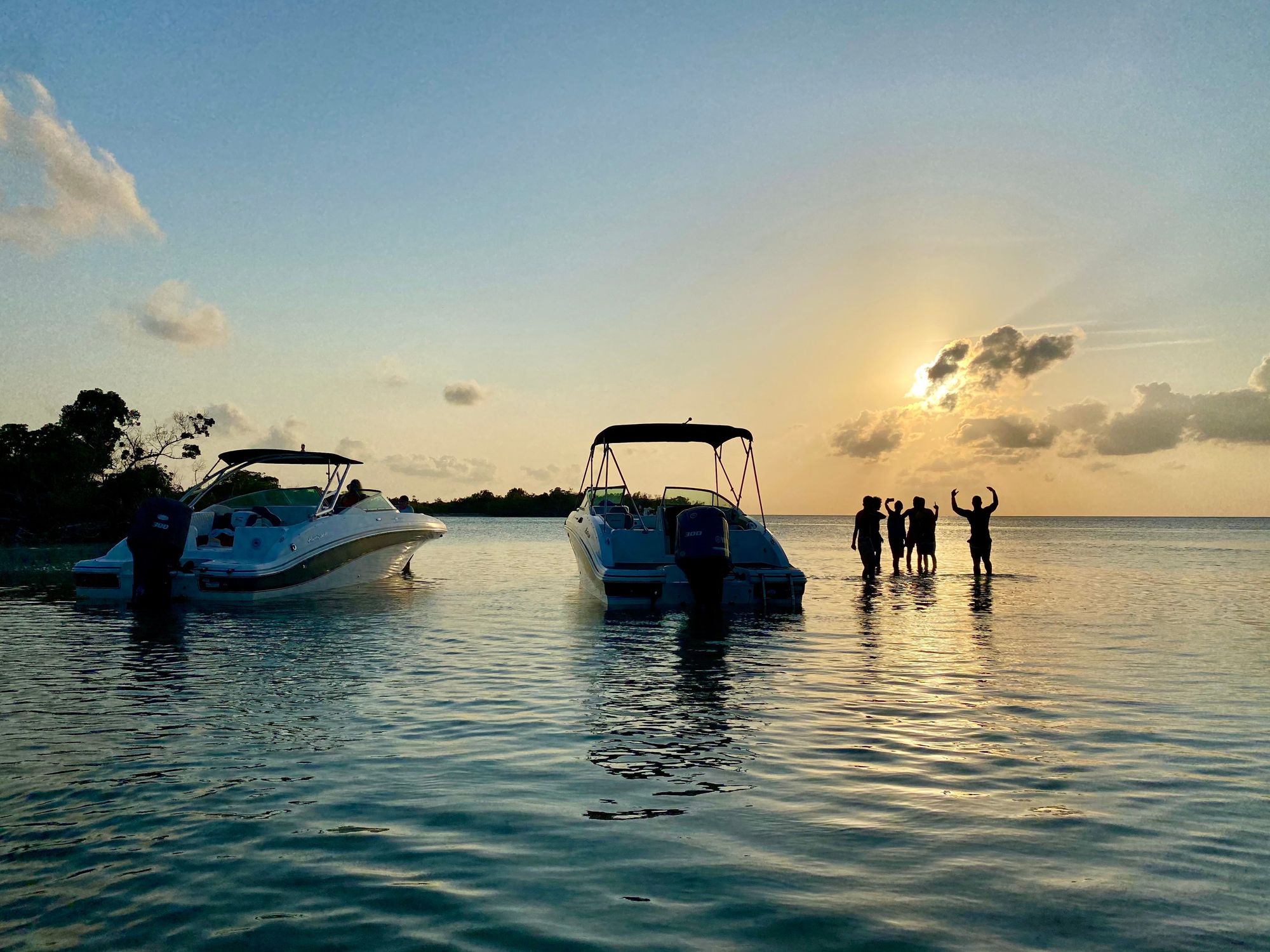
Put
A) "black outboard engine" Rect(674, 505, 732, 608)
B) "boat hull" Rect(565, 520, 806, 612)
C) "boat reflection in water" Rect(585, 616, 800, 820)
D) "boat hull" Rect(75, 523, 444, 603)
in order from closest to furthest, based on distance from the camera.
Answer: "boat reflection in water" Rect(585, 616, 800, 820), "black outboard engine" Rect(674, 505, 732, 608), "boat hull" Rect(565, 520, 806, 612), "boat hull" Rect(75, 523, 444, 603)

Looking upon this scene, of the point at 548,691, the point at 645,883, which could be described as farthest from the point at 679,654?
the point at 645,883

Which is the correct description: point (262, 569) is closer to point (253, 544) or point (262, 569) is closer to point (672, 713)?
point (253, 544)

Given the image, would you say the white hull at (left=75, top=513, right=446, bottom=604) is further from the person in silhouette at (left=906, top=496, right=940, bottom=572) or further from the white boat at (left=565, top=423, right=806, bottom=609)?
the person in silhouette at (left=906, top=496, right=940, bottom=572)

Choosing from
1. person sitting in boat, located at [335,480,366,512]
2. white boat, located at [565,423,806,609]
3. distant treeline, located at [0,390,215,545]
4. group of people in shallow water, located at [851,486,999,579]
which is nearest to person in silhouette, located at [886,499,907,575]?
group of people in shallow water, located at [851,486,999,579]

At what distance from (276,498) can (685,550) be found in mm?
9890

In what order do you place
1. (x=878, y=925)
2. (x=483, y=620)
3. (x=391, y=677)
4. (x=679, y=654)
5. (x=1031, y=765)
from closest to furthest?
(x=878, y=925)
(x=1031, y=765)
(x=391, y=677)
(x=679, y=654)
(x=483, y=620)

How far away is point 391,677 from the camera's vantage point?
958 centimetres

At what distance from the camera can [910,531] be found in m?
28.1

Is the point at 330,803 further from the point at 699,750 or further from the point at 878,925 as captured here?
the point at 878,925

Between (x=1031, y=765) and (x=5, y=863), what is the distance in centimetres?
596

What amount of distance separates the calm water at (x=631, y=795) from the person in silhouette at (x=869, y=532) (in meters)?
12.2

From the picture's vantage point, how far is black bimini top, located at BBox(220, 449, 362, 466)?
20.4m

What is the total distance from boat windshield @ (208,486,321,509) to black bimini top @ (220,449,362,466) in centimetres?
94

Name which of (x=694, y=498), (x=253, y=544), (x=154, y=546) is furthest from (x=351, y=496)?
(x=694, y=498)
